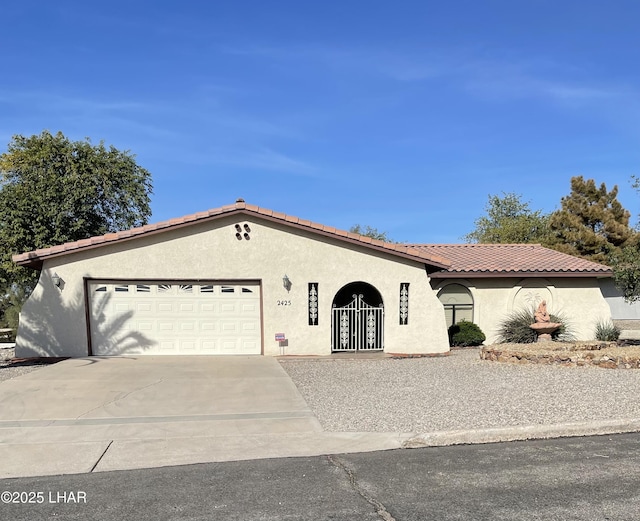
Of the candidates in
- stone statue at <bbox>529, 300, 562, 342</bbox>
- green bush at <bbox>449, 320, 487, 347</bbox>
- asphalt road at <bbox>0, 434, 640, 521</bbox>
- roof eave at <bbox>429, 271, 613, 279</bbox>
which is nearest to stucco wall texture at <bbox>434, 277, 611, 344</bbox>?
roof eave at <bbox>429, 271, 613, 279</bbox>

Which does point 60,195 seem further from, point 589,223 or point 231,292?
point 589,223

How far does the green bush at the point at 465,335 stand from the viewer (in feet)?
56.5

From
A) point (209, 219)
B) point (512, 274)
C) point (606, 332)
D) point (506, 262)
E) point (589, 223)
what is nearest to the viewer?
point (209, 219)

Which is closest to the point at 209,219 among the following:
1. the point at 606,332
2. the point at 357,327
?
the point at 357,327

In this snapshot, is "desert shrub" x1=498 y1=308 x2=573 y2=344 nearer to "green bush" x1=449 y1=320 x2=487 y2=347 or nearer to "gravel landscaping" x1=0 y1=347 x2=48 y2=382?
"green bush" x1=449 y1=320 x2=487 y2=347

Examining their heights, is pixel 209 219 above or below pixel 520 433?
above

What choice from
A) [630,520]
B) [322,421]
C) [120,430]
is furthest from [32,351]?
[630,520]

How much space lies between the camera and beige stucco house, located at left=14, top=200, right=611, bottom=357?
13.9 meters

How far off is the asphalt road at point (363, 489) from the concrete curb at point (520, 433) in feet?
1.10

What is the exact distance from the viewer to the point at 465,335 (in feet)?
56.4

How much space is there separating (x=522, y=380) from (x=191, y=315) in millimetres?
8641

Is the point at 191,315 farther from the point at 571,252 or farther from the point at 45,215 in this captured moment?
the point at 571,252

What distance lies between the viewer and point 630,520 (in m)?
4.28

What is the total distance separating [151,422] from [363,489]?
12.1ft
